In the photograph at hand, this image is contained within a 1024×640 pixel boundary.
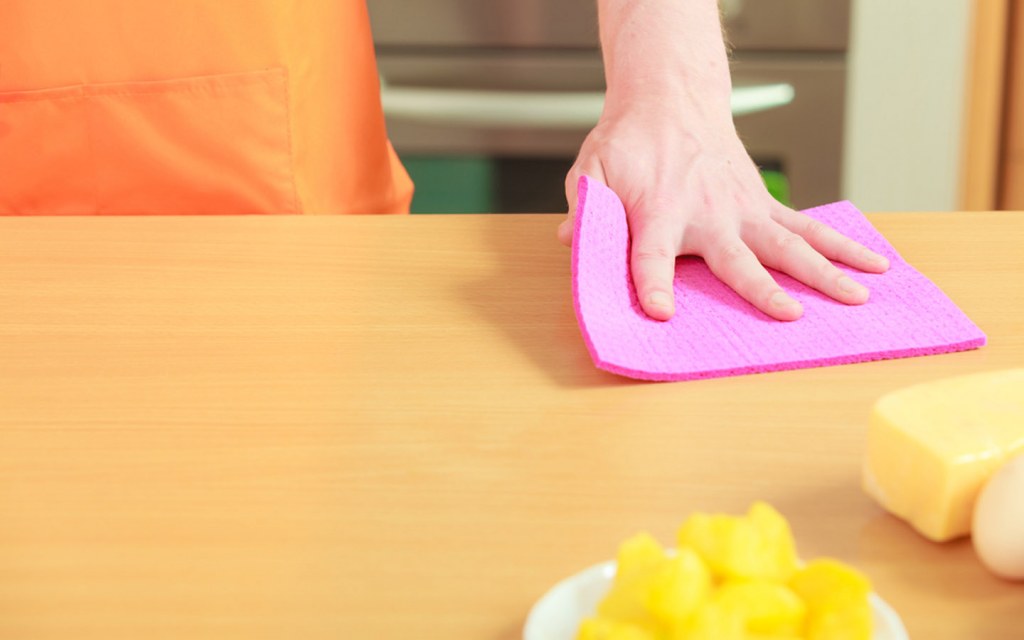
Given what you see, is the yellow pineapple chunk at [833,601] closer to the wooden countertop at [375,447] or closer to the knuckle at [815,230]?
the wooden countertop at [375,447]

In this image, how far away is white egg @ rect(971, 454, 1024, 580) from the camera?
315 millimetres

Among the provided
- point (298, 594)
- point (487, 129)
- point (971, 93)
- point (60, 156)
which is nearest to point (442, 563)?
point (298, 594)

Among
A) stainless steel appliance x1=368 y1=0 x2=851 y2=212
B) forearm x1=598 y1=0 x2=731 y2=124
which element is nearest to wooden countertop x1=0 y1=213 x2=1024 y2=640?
forearm x1=598 y1=0 x2=731 y2=124

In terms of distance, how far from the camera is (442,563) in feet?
1.16

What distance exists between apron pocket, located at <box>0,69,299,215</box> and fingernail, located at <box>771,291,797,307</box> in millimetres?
426

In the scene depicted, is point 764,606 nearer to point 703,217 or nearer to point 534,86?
point 703,217

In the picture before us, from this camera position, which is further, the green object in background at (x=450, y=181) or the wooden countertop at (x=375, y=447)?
the green object in background at (x=450, y=181)

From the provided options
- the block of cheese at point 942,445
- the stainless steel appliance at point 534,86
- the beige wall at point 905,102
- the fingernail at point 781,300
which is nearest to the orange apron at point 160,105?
the fingernail at point 781,300

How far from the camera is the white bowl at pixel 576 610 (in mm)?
282

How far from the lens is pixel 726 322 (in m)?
0.55

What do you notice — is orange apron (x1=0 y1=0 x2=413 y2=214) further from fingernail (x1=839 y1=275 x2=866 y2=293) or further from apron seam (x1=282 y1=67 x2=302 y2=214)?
fingernail (x1=839 y1=275 x2=866 y2=293)

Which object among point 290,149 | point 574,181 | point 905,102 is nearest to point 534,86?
point 905,102

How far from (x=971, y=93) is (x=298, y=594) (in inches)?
59.0

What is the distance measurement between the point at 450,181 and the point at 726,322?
43.6 inches
